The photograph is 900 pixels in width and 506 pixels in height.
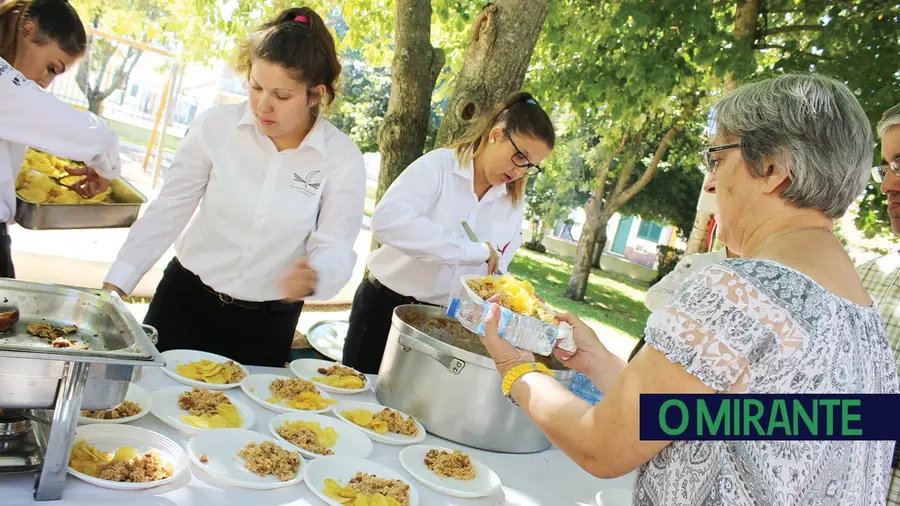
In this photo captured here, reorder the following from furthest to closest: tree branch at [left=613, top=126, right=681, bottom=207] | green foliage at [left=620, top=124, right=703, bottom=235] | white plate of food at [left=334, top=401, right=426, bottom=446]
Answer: green foliage at [left=620, top=124, right=703, bottom=235], tree branch at [left=613, top=126, right=681, bottom=207], white plate of food at [left=334, top=401, right=426, bottom=446]

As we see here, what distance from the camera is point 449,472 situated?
1774 mm

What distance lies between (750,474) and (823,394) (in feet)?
0.61

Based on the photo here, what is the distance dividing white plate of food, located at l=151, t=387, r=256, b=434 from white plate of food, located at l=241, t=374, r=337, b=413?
0.09 m

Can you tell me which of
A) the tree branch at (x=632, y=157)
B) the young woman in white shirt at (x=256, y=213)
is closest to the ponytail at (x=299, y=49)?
the young woman in white shirt at (x=256, y=213)

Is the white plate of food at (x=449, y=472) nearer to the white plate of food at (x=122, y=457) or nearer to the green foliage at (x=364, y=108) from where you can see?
the white plate of food at (x=122, y=457)

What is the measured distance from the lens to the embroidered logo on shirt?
7.88 feet

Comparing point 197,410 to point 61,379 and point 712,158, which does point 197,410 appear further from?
point 712,158

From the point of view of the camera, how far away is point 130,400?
1702 millimetres

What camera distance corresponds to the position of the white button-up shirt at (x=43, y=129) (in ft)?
6.38

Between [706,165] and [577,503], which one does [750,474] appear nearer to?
[706,165]

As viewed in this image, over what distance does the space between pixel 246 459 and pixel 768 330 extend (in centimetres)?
117

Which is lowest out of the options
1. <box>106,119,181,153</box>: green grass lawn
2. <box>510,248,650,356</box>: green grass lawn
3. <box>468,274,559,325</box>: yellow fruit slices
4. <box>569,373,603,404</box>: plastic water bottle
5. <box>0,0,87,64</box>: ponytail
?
<box>510,248,650,356</box>: green grass lawn

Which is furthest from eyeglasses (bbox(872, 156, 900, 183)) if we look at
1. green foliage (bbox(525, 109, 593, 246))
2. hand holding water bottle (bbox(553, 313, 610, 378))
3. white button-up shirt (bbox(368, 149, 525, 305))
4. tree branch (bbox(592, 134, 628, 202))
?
green foliage (bbox(525, 109, 593, 246))

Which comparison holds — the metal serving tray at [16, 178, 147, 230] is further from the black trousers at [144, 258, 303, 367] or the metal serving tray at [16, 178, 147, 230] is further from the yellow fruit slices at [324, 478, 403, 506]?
the yellow fruit slices at [324, 478, 403, 506]
